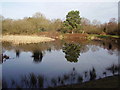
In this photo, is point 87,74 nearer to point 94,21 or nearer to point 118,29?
point 118,29

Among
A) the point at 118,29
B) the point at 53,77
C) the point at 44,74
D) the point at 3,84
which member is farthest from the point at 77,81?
the point at 118,29

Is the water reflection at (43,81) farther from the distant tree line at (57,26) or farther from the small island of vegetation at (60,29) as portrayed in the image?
the distant tree line at (57,26)

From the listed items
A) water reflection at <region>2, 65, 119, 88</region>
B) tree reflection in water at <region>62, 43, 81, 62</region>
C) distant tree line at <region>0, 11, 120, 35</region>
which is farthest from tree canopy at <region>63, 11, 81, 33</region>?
water reflection at <region>2, 65, 119, 88</region>

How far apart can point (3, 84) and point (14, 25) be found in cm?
3557

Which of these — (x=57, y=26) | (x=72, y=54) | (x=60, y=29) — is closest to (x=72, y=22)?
(x=60, y=29)

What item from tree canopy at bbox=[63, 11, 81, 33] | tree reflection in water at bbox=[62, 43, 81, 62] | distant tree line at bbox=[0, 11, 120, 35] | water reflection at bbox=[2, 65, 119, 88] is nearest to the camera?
water reflection at bbox=[2, 65, 119, 88]

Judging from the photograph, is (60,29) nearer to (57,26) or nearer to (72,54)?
(57,26)

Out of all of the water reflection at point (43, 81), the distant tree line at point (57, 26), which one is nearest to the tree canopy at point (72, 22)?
the distant tree line at point (57, 26)

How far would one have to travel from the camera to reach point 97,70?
12.5 metres

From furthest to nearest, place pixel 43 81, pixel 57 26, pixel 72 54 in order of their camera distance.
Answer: pixel 57 26
pixel 72 54
pixel 43 81

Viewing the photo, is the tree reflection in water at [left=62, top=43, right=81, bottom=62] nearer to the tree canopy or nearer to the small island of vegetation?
the small island of vegetation

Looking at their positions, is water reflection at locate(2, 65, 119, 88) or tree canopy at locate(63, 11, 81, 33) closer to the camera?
water reflection at locate(2, 65, 119, 88)

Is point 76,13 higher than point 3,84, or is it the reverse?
point 76,13

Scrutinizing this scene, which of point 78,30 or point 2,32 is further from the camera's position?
point 78,30
